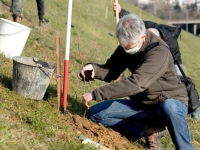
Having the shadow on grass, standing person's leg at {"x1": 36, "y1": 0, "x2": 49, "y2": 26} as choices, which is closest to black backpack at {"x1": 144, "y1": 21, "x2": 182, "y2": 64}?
the shadow on grass

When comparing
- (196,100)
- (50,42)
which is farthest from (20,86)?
(50,42)

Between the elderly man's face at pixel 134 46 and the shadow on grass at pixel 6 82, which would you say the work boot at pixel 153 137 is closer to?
the elderly man's face at pixel 134 46

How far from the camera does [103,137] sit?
17.1 ft

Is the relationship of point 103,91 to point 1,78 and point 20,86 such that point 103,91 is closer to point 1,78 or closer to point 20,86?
point 20,86

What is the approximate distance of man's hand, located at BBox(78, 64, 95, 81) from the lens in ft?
18.3

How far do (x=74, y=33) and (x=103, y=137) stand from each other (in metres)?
9.32

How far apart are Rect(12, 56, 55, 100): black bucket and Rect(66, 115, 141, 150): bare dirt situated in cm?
59

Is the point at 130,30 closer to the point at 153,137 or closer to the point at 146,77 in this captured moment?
the point at 146,77

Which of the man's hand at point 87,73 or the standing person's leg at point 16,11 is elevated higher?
the standing person's leg at point 16,11

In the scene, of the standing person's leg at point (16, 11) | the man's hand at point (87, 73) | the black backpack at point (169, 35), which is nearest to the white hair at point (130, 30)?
the man's hand at point (87, 73)

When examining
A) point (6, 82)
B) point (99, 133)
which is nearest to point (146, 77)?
point (99, 133)

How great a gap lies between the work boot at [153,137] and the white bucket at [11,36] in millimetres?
2800

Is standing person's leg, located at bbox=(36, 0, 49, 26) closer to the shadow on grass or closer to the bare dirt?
the shadow on grass

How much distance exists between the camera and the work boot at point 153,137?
222 inches
